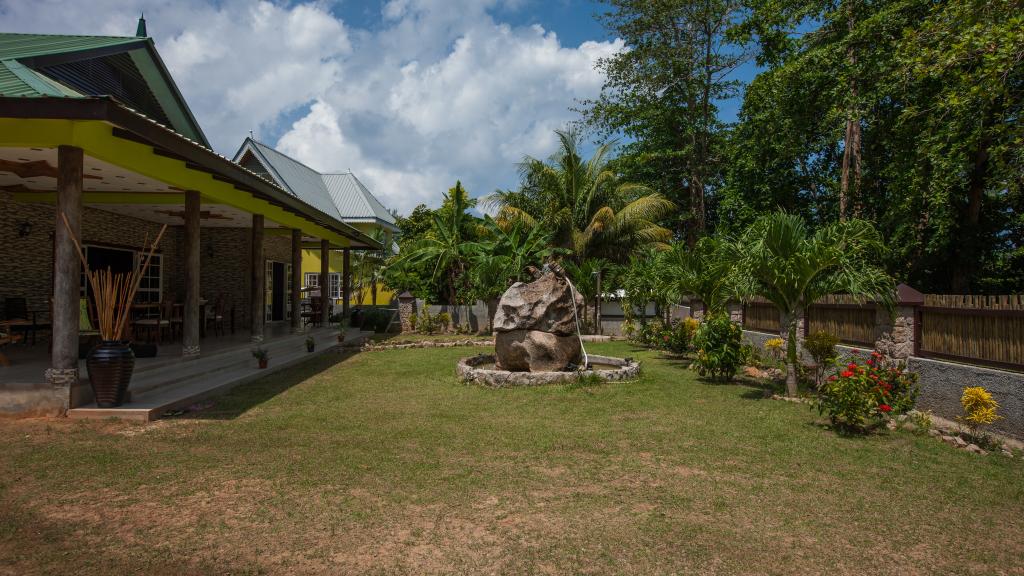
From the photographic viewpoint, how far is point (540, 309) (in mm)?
10070

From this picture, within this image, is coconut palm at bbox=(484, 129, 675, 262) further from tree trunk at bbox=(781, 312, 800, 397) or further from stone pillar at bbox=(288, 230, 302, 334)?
tree trunk at bbox=(781, 312, 800, 397)

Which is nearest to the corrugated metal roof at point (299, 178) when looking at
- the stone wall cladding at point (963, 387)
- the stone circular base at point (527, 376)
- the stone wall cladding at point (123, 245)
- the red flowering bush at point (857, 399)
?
the stone wall cladding at point (123, 245)

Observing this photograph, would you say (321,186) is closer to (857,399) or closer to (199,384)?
(199,384)

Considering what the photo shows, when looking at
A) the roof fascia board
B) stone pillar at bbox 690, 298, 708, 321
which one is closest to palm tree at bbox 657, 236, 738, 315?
stone pillar at bbox 690, 298, 708, 321

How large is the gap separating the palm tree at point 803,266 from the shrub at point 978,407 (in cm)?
179

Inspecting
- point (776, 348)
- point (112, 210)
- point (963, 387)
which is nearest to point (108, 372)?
point (112, 210)

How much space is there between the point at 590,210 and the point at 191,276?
16.7m

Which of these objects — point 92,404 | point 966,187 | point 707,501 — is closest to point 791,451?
point 707,501

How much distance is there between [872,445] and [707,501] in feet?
9.03

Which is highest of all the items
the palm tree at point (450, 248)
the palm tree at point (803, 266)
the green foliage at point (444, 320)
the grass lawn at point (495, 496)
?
the palm tree at point (450, 248)

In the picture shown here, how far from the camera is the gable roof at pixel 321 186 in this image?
1092 inches

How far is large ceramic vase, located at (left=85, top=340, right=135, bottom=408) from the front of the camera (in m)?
6.75

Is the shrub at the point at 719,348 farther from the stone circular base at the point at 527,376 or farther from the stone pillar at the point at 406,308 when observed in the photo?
the stone pillar at the point at 406,308

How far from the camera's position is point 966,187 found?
48.6 feet
